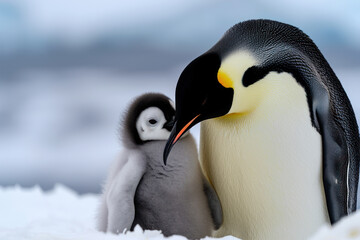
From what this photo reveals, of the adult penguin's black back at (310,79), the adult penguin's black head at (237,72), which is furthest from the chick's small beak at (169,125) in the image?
the adult penguin's black back at (310,79)

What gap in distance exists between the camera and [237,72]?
4.91 feet

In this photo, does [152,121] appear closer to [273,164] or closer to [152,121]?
[152,121]

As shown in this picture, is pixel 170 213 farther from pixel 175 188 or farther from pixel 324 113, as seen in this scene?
pixel 324 113

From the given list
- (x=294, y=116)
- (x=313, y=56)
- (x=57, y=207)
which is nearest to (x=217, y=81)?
(x=294, y=116)

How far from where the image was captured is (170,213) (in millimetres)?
1580

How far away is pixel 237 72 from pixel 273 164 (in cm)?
29

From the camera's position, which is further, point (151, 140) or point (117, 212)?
point (151, 140)

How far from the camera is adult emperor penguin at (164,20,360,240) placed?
1.49 m

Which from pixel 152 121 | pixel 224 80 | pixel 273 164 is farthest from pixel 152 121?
pixel 273 164

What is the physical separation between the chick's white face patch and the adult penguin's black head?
115 millimetres

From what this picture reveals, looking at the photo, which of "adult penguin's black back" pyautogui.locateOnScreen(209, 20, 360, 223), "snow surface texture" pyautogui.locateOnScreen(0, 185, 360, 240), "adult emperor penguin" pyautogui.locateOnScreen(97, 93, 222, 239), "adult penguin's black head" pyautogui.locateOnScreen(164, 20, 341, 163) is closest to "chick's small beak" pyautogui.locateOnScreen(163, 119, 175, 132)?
"adult emperor penguin" pyautogui.locateOnScreen(97, 93, 222, 239)

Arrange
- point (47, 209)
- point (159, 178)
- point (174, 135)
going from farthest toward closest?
1. point (47, 209)
2. point (159, 178)
3. point (174, 135)

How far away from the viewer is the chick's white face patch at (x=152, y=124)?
159 cm

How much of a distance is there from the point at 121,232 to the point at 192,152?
327 mm
